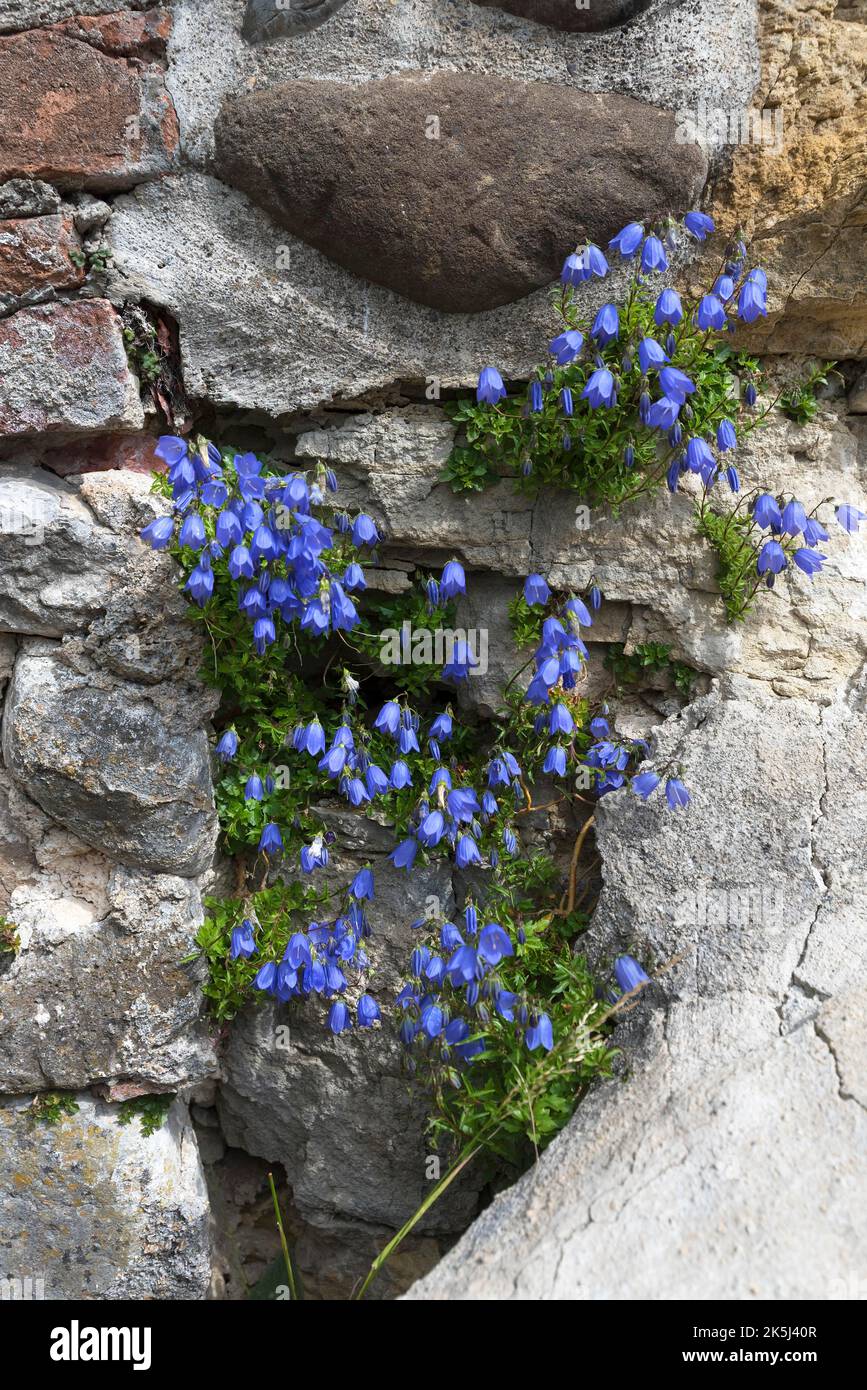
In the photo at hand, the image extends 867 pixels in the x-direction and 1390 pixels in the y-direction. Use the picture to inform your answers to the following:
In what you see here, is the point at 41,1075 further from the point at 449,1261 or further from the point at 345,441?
the point at 345,441

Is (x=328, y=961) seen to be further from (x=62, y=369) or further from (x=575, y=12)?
(x=575, y=12)

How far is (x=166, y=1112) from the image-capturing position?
128 inches

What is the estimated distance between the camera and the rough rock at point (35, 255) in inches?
116

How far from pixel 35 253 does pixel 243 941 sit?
2.20 metres

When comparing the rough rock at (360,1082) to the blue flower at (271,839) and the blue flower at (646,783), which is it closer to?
the blue flower at (271,839)

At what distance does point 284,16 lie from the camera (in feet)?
9.89

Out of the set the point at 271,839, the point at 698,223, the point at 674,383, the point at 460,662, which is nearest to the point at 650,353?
the point at 674,383

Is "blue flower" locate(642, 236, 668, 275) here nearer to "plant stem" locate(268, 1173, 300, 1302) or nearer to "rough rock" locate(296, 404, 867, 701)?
"rough rock" locate(296, 404, 867, 701)

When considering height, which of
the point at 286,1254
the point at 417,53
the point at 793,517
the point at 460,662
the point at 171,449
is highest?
the point at 417,53

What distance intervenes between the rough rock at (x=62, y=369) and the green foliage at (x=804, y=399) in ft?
6.93

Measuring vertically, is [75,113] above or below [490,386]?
above

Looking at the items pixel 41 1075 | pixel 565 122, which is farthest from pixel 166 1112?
pixel 565 122

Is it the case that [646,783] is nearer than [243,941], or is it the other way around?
[646,783]

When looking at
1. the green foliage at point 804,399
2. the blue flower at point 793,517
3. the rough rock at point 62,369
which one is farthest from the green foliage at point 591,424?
the rough rock at point 62,369
